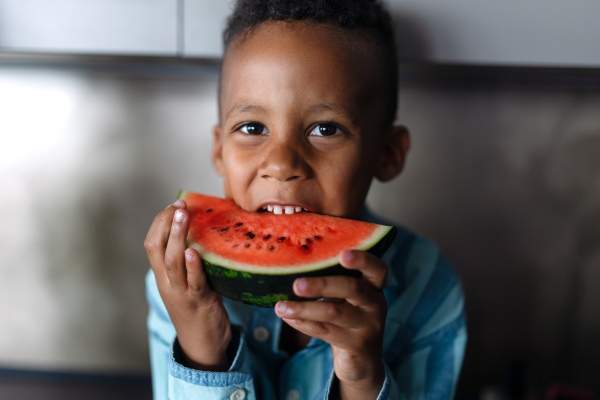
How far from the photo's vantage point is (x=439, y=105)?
48.9 inches

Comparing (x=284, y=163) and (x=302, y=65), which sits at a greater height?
(x=302, y=65)

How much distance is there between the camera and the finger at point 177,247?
65 centimetres

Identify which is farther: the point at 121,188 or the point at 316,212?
the point at 121,188

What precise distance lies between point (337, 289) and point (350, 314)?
0.20ft

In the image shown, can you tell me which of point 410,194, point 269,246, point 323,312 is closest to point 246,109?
point 269,246

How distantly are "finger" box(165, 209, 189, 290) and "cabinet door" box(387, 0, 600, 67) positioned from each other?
1.88 feet

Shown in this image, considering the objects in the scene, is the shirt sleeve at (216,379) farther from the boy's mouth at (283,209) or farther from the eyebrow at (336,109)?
the eyebrow at (336,109)

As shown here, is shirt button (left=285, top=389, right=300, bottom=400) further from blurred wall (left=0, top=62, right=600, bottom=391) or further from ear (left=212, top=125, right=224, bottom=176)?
blurred wall (left=0, top=62, right=600, bottom=391)

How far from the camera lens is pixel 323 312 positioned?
23.5 inches

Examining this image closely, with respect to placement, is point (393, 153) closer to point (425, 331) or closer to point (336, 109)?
point (336, 109)

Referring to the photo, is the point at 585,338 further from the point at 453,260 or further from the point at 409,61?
the point at 409,61

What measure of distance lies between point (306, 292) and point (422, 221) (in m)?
0.83

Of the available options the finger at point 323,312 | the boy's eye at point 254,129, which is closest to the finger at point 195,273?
the finger at point 323,312

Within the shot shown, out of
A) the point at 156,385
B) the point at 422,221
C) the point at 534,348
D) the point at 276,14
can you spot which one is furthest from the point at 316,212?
the point at 534,348
